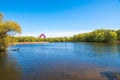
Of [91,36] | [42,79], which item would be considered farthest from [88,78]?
[91,36]

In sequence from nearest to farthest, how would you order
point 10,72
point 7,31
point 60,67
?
point 10,72, point 60,67, point 7,31

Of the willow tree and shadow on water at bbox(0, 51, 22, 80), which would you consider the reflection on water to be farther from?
the willow tree

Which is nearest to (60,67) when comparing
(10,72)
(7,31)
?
(10,72)

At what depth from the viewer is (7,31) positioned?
39.3 metres

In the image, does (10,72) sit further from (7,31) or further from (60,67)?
(7,31)

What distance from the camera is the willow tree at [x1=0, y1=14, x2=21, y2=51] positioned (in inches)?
1501

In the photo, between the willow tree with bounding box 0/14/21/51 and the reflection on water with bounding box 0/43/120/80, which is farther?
the willow tree with bounding box 0/14/21/51

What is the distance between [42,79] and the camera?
15.0m

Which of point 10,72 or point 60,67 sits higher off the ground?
point 10,72

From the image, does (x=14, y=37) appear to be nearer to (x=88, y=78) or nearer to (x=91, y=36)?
(x=88, y=78)

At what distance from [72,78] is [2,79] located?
22.5ft

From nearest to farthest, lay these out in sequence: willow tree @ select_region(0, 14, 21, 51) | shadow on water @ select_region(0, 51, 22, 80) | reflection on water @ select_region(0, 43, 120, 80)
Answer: shadow on water @ select_region(0, 51, 22, 80) < reflection on water @ select_region(0, 43, 120, 80) < willow tree @ select_region(0, 14, 21, 51)

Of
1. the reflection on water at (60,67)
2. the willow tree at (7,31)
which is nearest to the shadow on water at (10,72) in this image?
the reflection on water at (60,67)

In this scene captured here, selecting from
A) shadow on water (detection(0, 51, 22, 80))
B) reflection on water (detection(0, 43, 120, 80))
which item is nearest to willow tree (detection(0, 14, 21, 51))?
reflection on water (detection(0, 43, 120, 80))
